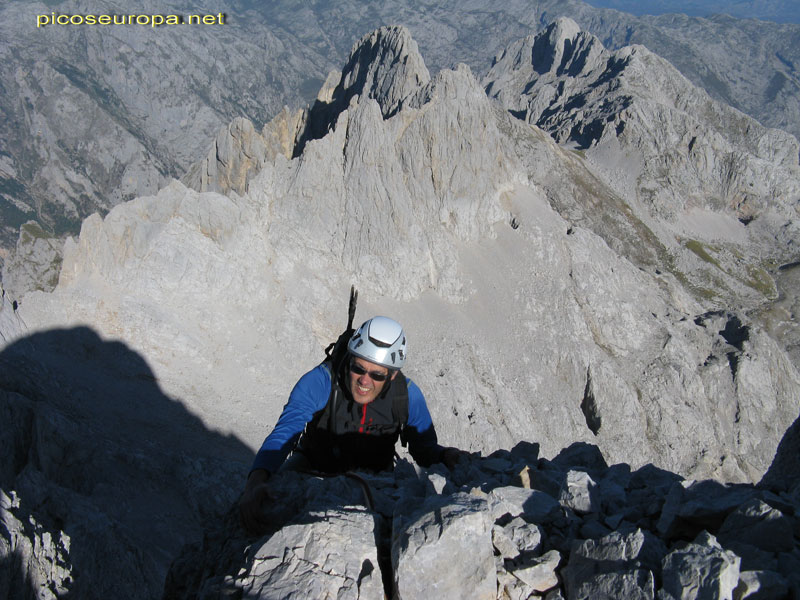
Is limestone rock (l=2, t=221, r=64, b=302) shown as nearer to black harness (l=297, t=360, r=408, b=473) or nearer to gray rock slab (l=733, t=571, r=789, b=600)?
black harness (l=297, t=360, r=408, b=473)

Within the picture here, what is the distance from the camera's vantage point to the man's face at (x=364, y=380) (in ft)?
27.7

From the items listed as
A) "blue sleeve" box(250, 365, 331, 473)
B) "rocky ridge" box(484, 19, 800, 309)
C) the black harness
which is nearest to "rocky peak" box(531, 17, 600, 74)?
"rocky ridge" box(484, 19, 800, 309)

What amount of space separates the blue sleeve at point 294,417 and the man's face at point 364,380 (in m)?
0.42

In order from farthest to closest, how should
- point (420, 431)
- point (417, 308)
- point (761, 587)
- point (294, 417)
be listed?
point (417, 308), point (420, 431), point (294, 417), point (761, 587)

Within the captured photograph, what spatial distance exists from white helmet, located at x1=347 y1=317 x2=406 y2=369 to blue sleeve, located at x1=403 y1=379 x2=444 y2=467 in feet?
3.42

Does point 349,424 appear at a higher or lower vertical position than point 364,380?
lower

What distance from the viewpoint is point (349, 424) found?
8789mm

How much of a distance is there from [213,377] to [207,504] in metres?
13.8

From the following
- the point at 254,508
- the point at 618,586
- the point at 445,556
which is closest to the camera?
the point at 618,586

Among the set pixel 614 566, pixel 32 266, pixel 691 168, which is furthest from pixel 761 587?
pixel 691 168

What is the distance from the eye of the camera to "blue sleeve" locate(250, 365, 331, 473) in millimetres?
7344

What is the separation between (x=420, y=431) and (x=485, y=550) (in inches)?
145

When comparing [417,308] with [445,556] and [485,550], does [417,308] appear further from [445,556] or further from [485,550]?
[445,556]

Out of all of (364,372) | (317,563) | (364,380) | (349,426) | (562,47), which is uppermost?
(317,563)
